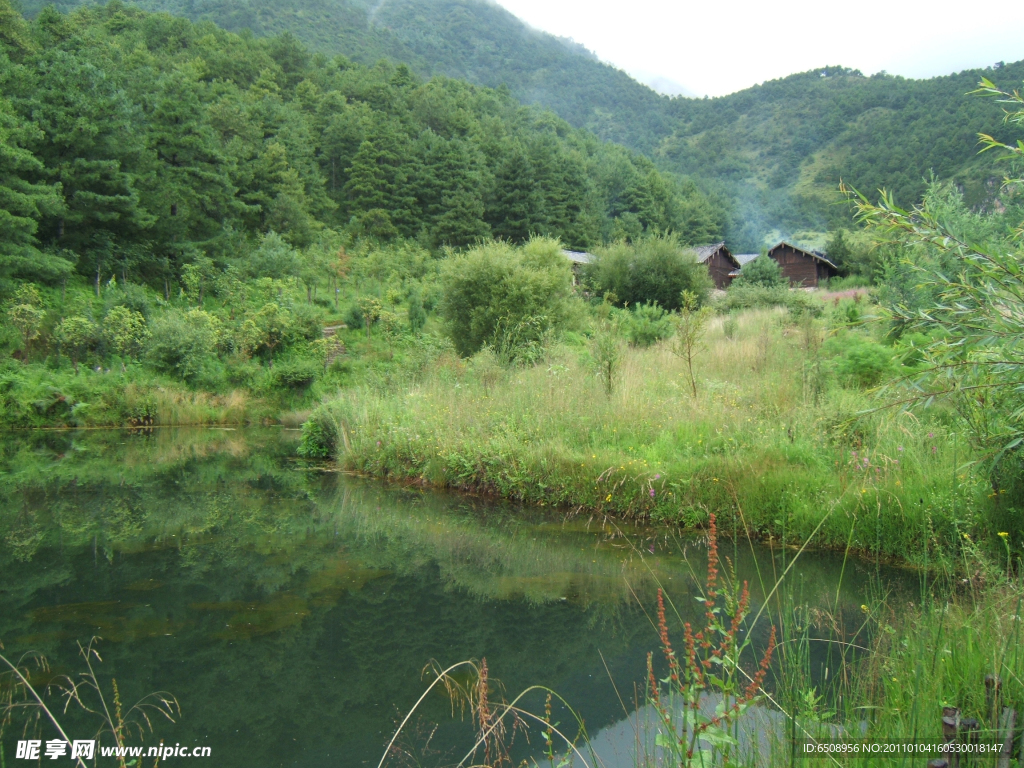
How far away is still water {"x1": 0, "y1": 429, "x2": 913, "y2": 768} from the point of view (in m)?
3.45

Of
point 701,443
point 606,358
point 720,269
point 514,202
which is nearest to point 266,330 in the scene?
point 606,358

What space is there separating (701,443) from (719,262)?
35.0 meters

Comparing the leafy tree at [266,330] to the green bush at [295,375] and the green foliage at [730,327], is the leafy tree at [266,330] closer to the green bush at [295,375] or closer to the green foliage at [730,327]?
the green bush at [295,375]

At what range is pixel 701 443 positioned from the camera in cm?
714

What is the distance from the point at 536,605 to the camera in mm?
4969

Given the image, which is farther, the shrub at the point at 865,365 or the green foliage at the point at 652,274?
the green foliage at the point at 652,274

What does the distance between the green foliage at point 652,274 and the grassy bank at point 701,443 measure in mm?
12806

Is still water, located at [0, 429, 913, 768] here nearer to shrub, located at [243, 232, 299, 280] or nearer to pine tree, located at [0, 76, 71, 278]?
pine tree, located at [0, 76, 71, 278]

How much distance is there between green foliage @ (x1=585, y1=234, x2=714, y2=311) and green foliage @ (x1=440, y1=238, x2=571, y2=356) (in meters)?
8.80

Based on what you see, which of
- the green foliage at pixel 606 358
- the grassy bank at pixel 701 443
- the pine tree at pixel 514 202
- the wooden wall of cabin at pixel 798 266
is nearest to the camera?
the grassy bank at pixel 701 443

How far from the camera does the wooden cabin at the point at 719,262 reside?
38.5 meters

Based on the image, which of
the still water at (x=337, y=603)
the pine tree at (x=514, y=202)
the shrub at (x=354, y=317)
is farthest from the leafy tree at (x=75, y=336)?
the pine tree at (x=514, y=202)

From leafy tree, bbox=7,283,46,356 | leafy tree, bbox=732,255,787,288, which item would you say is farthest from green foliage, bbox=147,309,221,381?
leafy tree, bbox=732,255,787,288

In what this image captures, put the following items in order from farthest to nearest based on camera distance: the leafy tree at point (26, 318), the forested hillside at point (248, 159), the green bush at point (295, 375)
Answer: the forested hillside at point (248, 159)
the green bush at point (295, 375)
the leafy tree at point (26, 318)
